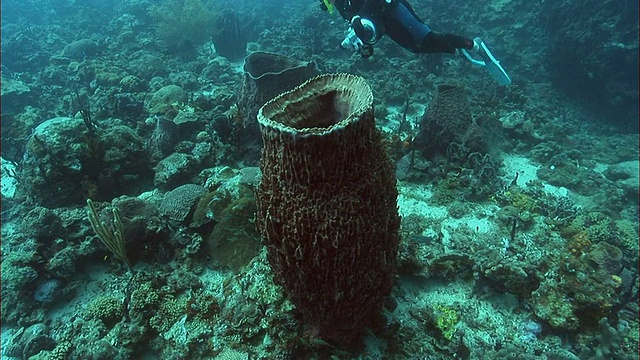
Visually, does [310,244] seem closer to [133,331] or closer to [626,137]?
[133,331]

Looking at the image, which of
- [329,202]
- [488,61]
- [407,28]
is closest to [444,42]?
[407,28]

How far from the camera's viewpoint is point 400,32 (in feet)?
23.1

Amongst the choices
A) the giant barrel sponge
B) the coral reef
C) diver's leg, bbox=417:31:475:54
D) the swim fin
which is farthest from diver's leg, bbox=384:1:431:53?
the giant barrel sponge

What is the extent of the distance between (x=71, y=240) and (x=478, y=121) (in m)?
6.87

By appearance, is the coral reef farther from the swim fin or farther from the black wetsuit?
the black wetsuit

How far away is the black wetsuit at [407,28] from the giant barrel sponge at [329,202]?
190 inches

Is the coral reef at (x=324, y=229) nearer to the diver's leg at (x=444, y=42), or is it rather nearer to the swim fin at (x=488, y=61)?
the swim fin at (x=488, y=61)

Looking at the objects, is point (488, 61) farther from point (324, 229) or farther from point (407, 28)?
point (324, 229)

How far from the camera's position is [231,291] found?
3361mm

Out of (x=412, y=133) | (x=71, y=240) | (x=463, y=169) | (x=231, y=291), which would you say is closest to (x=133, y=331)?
(x=231, y=291)

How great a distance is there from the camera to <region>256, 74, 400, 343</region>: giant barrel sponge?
209 cm

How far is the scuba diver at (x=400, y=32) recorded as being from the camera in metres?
6.21

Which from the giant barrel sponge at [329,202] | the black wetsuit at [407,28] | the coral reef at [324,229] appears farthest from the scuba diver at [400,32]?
the giant barrel sponge at [329,202]

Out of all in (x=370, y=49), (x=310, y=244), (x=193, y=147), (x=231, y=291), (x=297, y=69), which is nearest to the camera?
(x=310, y=244)
